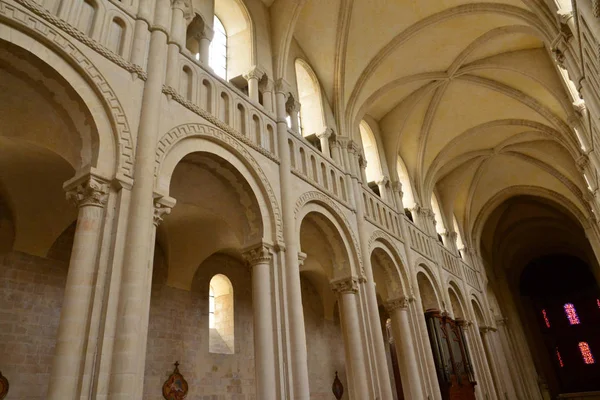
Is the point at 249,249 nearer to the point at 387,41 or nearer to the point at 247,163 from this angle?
the point at 247,163

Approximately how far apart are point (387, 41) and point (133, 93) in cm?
946

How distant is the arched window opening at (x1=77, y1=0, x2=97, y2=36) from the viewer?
5988 mm

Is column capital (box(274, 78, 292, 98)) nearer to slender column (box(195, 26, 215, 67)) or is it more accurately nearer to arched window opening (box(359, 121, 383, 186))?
slender column (box(195, 26, 215, 67))

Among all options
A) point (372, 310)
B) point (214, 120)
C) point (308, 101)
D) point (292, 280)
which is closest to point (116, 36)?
point (214, 120)

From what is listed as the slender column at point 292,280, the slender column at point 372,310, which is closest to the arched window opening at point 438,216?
the slender column at point 372,310

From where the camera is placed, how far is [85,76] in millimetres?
5641

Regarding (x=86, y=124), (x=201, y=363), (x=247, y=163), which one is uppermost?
(x=247, y=163)

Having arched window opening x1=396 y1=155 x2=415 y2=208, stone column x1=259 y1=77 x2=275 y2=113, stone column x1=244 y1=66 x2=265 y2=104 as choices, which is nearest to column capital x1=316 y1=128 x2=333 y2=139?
stone column x1=259 y1=77 x2=275 y2=113

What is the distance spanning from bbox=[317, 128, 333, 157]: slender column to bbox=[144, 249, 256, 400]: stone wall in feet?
14.1

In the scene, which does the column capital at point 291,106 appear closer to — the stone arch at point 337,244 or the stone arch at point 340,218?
the stone arch at point 340,218

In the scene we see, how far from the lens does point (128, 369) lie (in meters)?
4.69

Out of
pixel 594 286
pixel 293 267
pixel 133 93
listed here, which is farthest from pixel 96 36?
pixel 594 286

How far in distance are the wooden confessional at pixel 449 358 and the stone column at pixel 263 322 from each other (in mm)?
8018

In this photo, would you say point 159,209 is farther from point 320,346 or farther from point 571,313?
point 571,313
